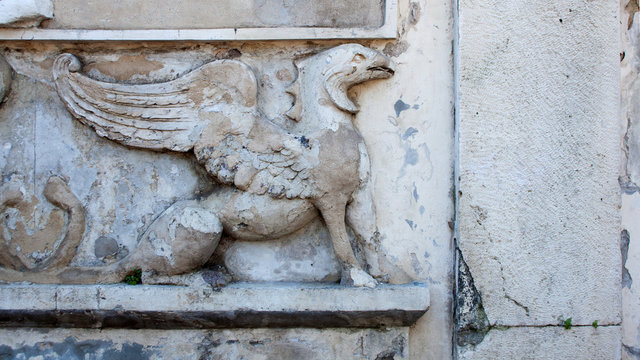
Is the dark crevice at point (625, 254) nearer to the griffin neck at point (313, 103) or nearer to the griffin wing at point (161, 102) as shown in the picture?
the griffin neck at point (313, 103)

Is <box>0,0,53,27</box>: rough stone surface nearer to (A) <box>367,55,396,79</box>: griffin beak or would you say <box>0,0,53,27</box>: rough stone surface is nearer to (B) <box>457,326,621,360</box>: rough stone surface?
(A) <box>367,55,396,79</box>: griffin beak

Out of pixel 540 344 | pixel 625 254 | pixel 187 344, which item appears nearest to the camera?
pixel 540 344

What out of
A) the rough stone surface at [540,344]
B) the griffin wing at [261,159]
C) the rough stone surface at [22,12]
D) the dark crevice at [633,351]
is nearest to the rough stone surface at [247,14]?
the rough stone surface at [22,12]

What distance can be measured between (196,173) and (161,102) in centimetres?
37

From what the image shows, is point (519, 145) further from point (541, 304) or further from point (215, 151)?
point (215, 151)

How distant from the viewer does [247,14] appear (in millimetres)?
2859

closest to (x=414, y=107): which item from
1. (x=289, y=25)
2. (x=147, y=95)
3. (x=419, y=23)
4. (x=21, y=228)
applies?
(x=419, y=23)

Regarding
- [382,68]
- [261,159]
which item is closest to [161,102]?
[261,159]

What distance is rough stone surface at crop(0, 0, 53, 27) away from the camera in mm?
2797

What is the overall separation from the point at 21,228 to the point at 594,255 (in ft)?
8.72

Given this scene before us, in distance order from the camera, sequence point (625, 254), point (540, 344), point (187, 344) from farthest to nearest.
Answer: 1. point (625, 254)
2. point (187, 344)
3. point (540, 344)

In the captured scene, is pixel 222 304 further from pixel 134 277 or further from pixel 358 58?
pixel 358 58

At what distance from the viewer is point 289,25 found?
286 cm

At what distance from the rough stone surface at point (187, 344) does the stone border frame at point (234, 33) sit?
1353mm
